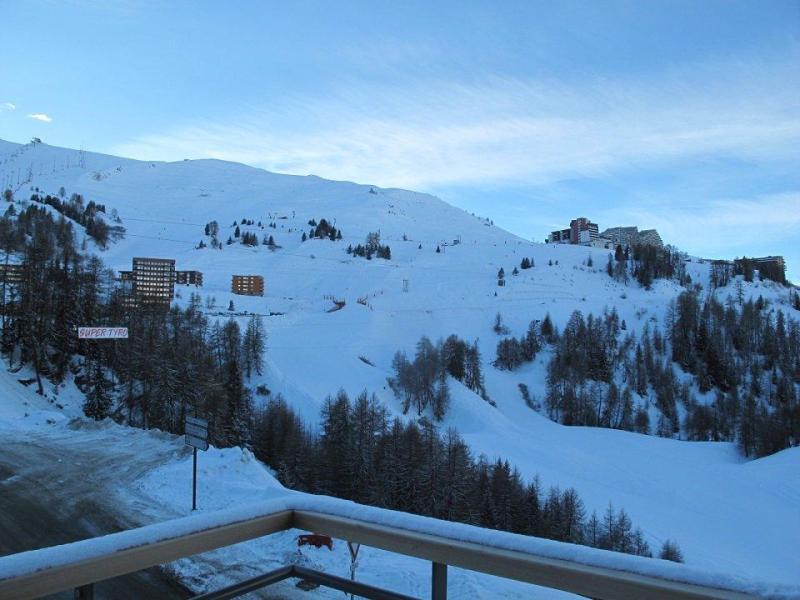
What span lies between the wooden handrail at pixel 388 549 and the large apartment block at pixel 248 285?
3666 inches

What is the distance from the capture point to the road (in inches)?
398

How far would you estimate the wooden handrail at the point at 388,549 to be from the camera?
131 centimetres

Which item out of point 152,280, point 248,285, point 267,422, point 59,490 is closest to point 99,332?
point 59,490

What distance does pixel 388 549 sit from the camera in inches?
63.8

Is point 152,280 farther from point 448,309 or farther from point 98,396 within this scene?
point 448,309

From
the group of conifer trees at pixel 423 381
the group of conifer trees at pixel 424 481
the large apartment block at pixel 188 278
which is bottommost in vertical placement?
the group of conifer trees at pixel 424 481

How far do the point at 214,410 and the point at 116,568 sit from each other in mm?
35538

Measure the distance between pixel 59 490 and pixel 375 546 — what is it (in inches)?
547

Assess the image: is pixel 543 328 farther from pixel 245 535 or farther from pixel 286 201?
pixel 286 201

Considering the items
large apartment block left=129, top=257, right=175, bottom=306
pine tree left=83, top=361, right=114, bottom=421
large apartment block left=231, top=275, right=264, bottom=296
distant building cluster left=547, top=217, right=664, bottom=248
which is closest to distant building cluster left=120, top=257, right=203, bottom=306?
large apartment block left=129, top=257, right=175, bottom=306

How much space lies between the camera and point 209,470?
13.7m

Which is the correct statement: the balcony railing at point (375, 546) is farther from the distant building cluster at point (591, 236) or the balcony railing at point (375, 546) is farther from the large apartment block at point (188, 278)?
the distant building cluster at point (591, 236)

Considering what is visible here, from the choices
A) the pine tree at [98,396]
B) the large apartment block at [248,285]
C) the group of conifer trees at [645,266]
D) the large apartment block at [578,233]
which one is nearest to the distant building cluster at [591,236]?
the large apartment block at [578,233]

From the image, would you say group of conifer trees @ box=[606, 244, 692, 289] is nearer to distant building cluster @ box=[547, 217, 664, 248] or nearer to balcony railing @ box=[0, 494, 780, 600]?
distant building cluster @ box=[547, 217, 664, 248]
